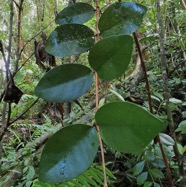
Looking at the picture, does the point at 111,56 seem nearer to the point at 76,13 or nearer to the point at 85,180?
the point at 76,13

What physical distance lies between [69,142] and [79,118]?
130cm

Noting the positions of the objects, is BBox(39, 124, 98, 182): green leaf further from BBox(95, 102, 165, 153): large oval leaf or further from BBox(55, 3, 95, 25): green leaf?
BBox(55, 3, 95, 25): green leaf

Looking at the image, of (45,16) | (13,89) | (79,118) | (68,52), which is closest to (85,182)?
(13,89)

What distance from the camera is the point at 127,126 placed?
20 cm

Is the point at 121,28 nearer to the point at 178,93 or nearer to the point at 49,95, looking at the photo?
the point at 49,95

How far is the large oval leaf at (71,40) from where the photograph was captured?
28 centimetres

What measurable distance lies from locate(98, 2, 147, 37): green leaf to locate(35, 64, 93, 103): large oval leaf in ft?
0.18

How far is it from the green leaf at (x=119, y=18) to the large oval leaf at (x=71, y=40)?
2 centimetres

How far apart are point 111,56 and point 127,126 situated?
69mm

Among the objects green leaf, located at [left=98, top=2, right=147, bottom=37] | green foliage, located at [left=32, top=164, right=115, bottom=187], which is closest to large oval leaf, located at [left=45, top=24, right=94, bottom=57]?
green leaf, located at [left=98, top=2, right=147, bottom=37]

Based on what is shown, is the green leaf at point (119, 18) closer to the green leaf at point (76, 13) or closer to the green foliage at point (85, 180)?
the green leaf at point (76, 13)

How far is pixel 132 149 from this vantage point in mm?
199

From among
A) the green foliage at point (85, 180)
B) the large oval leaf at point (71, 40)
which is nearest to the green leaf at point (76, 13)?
the large oval leaf at point (71, 40)

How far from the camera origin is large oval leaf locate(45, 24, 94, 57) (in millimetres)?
277
